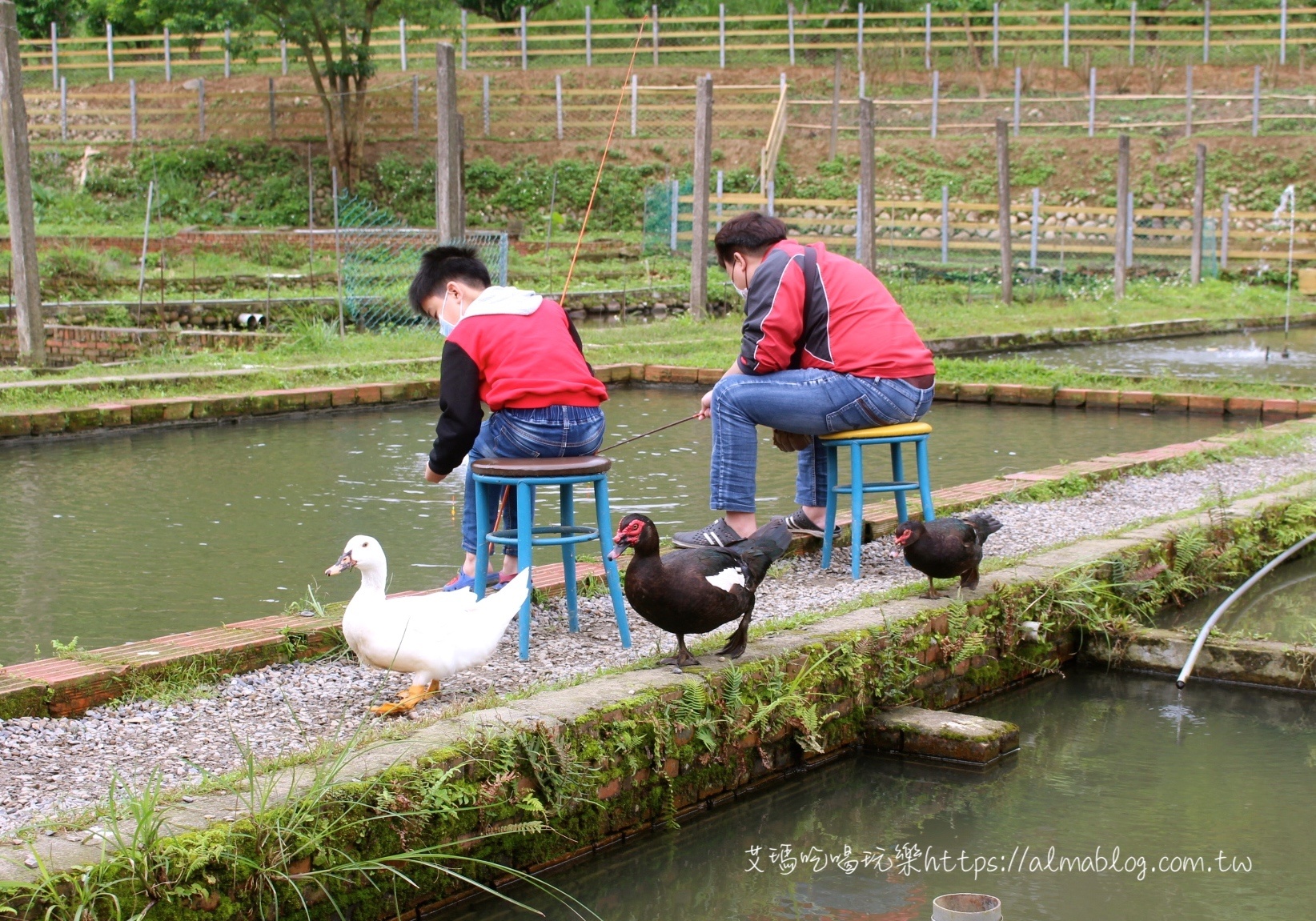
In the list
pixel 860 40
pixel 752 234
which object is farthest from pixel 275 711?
pixel 860 40

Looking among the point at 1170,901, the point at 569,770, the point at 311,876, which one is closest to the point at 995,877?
the point at 1170,901

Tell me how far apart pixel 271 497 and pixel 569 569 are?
3.42m

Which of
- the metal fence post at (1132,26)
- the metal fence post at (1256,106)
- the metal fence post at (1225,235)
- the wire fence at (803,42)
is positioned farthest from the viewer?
the wire fence at (803,42)

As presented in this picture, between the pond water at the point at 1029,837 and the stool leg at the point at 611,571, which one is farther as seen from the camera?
the stool leg at the point at 611,571

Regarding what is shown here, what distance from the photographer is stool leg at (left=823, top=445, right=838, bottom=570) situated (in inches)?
224

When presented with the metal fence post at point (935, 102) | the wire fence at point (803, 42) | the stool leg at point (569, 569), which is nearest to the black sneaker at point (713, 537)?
the stool leg at point (569, 569)

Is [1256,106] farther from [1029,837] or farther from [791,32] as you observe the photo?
[1029,837]

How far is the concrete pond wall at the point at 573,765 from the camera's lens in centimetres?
281

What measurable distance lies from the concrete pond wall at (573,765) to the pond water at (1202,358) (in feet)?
26.9

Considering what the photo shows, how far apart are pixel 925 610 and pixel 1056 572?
2.77 ft

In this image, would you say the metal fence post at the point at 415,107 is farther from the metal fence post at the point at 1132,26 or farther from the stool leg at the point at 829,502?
the stool leg at the point at 829,502

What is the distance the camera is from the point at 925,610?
186 inches

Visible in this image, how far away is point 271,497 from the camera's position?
7652 millimetres

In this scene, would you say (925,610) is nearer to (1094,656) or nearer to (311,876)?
(1094,656)
